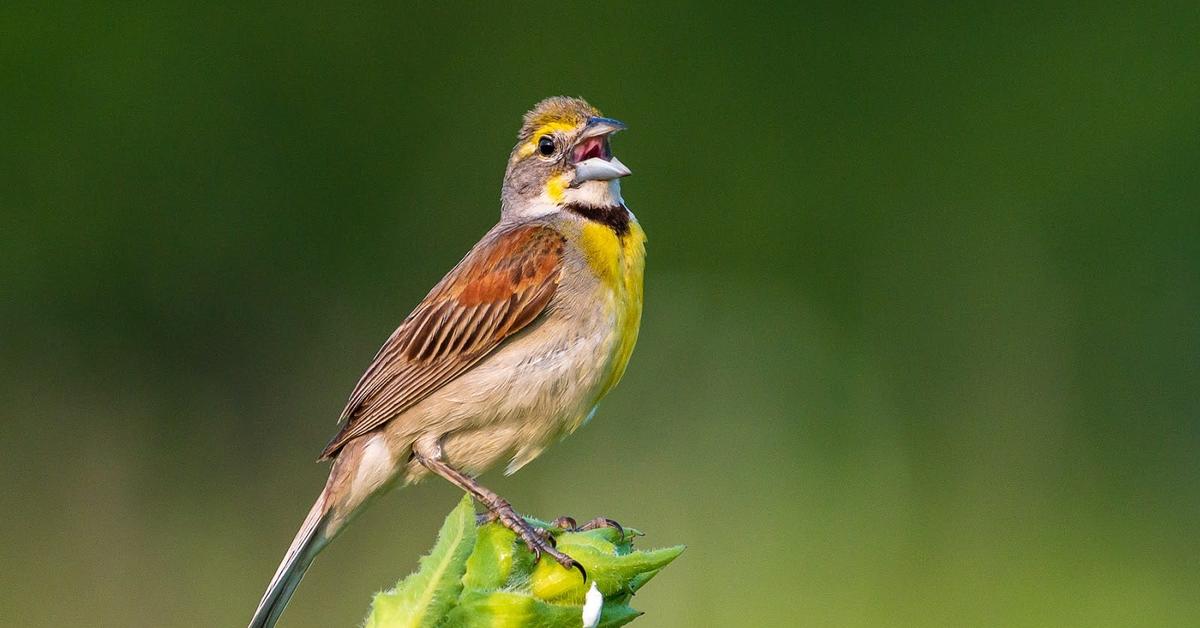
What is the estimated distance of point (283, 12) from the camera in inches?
249

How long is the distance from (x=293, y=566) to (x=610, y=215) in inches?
39.4

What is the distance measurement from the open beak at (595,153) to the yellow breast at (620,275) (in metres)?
0.12

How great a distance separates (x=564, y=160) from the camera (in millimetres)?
3428

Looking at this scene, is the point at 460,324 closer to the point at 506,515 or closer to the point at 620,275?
the point at 620,275

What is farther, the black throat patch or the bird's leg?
the black throat patch

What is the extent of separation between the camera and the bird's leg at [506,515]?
5.06ft

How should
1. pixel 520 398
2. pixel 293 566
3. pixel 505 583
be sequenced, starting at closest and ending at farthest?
pixel 505 583
pixel 293 566
pixel 520 398

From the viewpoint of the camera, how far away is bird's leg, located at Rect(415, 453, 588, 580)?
5.06 feet

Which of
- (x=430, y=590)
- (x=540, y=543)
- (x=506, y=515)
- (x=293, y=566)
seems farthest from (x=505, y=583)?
(x=293, y=566)

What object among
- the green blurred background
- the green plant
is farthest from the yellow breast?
the green blurred background

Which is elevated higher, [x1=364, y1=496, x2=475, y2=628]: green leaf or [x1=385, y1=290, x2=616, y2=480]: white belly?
[x1=364, y1=496, x2=475, y2=628]: green leaf

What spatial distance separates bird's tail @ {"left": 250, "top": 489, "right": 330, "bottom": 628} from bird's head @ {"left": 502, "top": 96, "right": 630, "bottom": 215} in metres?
0.85

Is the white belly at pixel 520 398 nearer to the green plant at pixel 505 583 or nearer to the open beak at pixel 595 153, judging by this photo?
the open beak at pixel 595 153

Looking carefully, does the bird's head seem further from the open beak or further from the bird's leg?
the bird's leg
